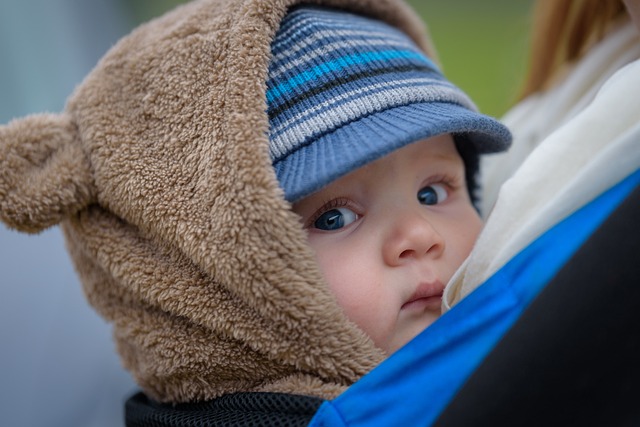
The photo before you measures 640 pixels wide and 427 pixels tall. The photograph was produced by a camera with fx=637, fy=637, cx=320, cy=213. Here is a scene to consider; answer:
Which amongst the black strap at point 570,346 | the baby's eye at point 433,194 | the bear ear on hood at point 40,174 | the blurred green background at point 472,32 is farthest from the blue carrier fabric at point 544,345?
the blurred green background at point 472,32

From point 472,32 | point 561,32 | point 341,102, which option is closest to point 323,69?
point 341,102

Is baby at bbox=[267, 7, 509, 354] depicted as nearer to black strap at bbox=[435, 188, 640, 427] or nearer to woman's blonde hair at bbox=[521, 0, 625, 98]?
black strap at bbox=[435, 188, 640, 427]

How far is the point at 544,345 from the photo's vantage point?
1.34ft

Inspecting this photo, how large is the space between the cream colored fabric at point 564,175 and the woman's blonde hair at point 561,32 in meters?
0.42

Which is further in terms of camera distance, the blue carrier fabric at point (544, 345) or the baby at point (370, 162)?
the baby at point (370, 162)

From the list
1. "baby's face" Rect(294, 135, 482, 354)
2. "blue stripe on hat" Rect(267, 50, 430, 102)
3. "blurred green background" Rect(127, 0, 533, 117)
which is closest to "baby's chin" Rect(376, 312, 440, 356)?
"baby's face" Rect(294, 135, 482, 354)

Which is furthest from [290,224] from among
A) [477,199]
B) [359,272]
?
[477,199]

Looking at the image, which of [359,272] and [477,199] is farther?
[477,199]

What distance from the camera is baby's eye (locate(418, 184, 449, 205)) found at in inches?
26.4

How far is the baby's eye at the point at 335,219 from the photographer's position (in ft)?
1.98

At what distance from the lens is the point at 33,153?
0.62m

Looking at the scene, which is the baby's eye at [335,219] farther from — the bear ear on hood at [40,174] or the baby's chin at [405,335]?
the bear ear on hood at [40,174]

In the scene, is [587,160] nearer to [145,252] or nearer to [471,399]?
[471,399]

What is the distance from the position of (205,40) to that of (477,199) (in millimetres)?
404
